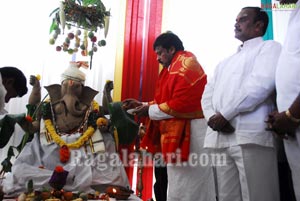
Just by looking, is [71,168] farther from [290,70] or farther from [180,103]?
[290,70]

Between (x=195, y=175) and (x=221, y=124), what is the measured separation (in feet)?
1.82

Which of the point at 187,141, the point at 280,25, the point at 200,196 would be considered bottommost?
the point at 200,196

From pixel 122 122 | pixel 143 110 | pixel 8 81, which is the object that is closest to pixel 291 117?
A: pixel 143 110

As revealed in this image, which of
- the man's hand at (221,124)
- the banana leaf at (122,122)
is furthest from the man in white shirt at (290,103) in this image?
the banana leaf at (122,122)

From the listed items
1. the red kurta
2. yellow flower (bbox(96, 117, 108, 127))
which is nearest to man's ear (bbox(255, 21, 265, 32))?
the red kurta

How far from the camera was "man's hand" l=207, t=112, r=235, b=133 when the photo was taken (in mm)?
1503

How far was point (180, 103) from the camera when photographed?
192cm

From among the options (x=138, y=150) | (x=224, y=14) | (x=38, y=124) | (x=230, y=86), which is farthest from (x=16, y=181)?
(x=224, y=14)

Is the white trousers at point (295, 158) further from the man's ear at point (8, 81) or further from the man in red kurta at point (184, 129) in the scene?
the man's ear at point (8, 81)

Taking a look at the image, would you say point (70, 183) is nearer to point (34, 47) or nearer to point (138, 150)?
point (138, 150)

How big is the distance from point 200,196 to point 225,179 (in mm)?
419

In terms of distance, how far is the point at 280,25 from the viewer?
3473 millimetres

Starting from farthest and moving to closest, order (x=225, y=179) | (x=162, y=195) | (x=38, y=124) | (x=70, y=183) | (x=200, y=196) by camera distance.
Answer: (x=162, y=195), (x=38, y=124), (x=70, y=183), (x=200, y=196), (x=225, y=179)

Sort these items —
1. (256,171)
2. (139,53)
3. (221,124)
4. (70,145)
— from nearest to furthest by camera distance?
(256,171)
(221,124)
(70,145)
(139,53)
